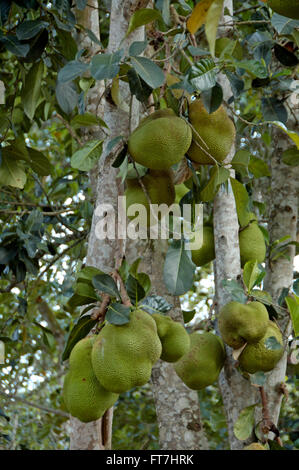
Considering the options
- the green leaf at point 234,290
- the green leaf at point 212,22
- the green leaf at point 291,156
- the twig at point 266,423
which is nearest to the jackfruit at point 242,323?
the green leaf at point 234,290

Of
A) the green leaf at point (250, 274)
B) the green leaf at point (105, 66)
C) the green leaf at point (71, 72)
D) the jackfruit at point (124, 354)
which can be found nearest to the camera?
the jackfruit at point (124, 354)

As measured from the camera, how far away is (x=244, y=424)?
1248 millimetres

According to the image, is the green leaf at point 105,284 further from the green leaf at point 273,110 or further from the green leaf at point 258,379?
the green leaf at point 273,110

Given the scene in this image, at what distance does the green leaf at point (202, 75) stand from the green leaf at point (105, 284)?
373mm

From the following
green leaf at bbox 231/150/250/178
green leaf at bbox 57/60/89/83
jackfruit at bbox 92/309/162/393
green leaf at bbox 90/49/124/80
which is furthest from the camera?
green leaf at bbox 231/150/250/178

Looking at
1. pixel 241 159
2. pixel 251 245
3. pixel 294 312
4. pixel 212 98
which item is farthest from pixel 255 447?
pixel 212 98

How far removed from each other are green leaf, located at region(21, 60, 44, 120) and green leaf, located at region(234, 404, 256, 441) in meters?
0.92

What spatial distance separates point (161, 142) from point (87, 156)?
19 cm

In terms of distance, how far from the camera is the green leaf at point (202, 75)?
3.22ft

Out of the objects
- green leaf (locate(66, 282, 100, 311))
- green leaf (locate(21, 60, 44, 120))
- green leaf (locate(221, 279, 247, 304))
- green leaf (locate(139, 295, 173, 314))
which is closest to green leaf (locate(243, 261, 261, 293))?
green leaf (locate(221, 279, 247, 304))

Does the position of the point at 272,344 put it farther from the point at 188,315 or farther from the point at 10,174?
the point at 10,174

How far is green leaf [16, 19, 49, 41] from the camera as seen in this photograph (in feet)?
4.51

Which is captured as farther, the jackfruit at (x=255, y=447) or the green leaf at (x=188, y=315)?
the green leaf at (x=188, y=315)

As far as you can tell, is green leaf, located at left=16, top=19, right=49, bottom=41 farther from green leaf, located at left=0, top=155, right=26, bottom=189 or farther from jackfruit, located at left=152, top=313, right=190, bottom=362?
jackfruit, located at left=152, top=313, right=190, bottom=362
